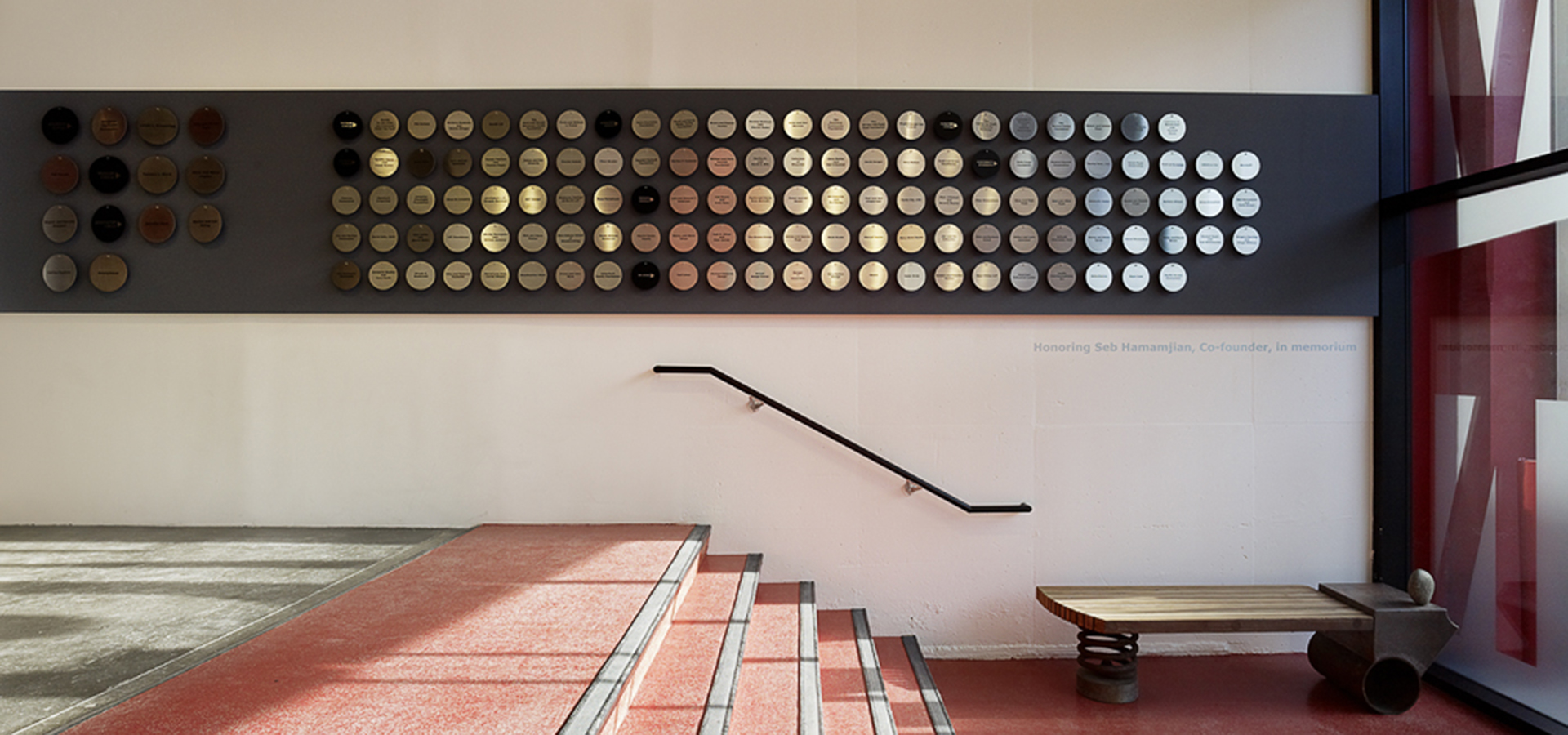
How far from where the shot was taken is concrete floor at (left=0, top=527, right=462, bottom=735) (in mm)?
2002

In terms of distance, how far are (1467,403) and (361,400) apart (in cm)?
516

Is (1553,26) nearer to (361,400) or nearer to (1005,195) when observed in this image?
(1005,195)

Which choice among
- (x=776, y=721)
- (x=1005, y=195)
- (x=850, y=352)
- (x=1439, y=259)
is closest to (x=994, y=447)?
(x=850, y=352)

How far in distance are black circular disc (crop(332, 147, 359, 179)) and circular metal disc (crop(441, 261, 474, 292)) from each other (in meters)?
0.66

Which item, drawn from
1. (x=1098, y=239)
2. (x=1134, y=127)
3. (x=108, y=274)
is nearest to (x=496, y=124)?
(x=108, y=274)

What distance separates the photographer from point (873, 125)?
12.7 ft

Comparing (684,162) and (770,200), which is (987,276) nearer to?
(770,200)

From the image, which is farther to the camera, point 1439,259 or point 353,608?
point 1439,259

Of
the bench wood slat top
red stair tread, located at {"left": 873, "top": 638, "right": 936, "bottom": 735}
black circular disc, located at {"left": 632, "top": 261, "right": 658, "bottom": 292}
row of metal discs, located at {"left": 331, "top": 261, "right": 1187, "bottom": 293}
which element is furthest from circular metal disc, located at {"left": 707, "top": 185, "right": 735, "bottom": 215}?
the bench wood slat top

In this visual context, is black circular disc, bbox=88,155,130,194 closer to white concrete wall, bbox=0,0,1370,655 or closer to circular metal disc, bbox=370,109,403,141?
white concrete wall, bbox=0,0,1370,655

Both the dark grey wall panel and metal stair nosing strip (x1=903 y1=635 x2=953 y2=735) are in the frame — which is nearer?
metal stair nosing strip (x1=903 y1=635 x2=953 y2=735)

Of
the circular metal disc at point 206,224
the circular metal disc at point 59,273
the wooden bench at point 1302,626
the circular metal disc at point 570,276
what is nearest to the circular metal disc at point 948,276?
the wooden bench at point 1302,626

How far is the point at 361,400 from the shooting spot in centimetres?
387

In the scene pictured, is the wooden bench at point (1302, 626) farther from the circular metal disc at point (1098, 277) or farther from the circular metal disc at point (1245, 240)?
the circular metal disc at point (1245, 240)
